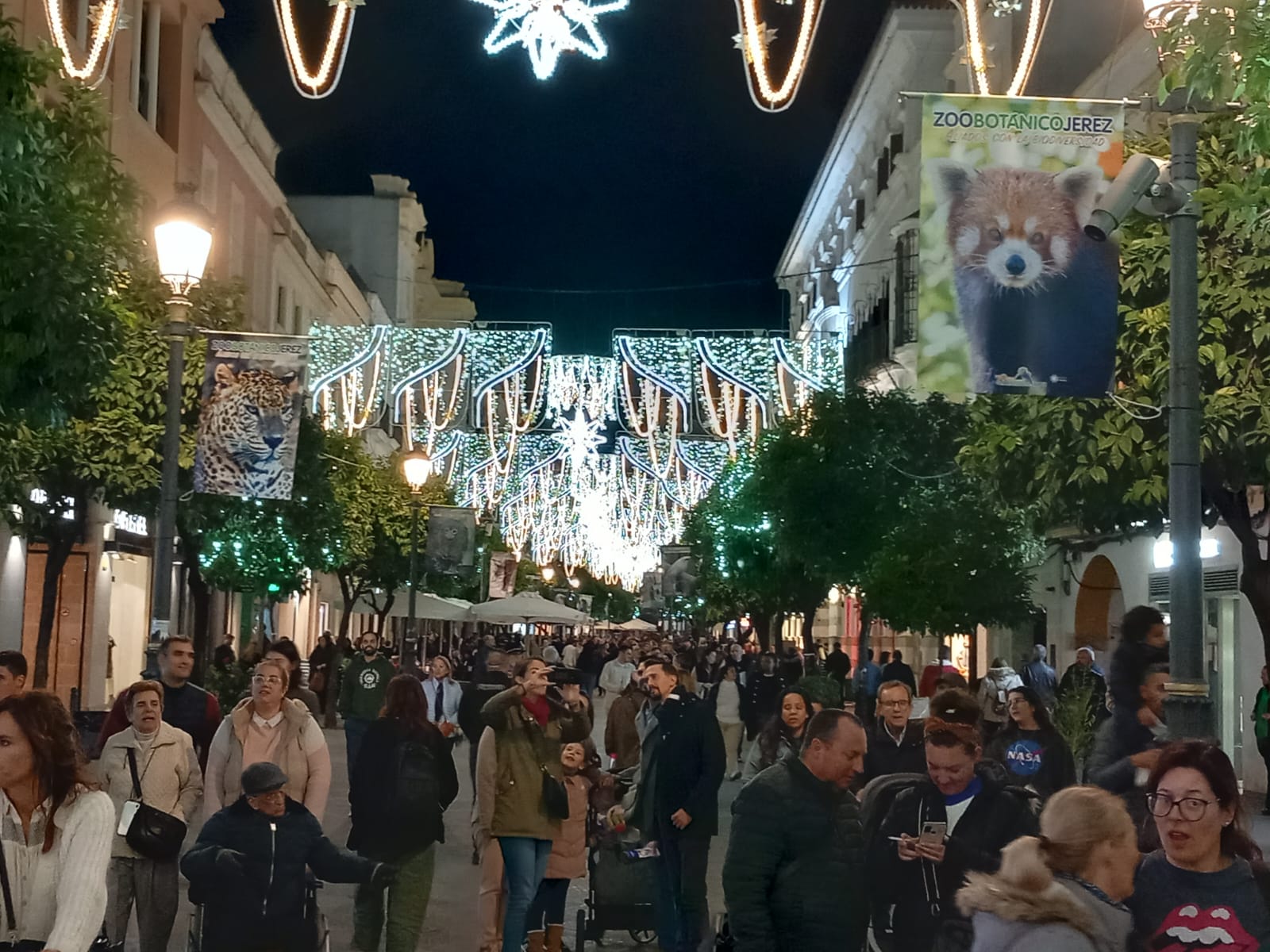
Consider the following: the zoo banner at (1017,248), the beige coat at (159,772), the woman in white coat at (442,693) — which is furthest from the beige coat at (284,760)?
the woman in white coat at (442,693)

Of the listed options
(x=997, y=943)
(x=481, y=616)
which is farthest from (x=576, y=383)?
(x=997, y=943)

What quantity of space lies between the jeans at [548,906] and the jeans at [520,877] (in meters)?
0.19

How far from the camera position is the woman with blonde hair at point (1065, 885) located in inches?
175

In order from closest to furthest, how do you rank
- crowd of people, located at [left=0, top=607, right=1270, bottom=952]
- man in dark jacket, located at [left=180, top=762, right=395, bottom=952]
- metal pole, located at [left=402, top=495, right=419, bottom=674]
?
crowd of people, located at [left=0, top=607, right=1270, bottom=952] < man in dark jacket, located at [left=180, top=762, right=395, bottom=952] < metal pole, located at [left=402, top=495, right=419, bottom=674]

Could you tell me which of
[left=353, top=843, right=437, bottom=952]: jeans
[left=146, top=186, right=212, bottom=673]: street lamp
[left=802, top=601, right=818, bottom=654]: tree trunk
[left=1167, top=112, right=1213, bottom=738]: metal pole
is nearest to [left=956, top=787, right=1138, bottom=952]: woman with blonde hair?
[left=1167, top=112, right=1213, bottom=738]: metal pole

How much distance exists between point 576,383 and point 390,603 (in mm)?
7985

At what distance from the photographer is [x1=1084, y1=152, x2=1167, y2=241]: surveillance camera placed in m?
9.70

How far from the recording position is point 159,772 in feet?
31.0

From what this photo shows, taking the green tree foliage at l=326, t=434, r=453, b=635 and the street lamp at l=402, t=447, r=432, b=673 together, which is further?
the green tree foliage at l=326, t=434, r=453, b=635

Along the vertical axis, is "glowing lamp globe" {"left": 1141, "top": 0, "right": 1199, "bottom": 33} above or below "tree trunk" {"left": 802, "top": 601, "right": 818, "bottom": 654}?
above

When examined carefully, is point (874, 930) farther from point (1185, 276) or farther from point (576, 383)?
point (576, 383)

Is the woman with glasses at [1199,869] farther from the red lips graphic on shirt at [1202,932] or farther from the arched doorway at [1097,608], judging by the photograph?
the arched doorway at [1097,608]

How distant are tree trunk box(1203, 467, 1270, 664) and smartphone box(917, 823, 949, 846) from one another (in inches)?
374

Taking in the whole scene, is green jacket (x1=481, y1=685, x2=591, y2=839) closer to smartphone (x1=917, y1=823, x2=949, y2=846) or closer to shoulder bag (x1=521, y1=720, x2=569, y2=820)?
shoulder bag (x1=521, y1=720, x2=569, y2=820)
